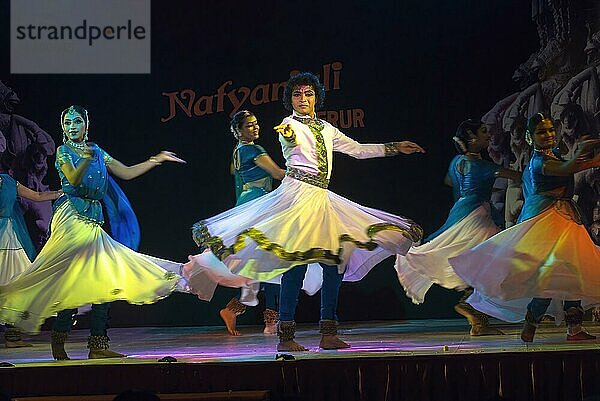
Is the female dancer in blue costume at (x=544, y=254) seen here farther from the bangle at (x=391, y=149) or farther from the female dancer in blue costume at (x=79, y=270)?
the female dancer in blue costume at (x=79, y=270)

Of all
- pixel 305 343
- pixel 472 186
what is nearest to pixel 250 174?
pixel 305 343

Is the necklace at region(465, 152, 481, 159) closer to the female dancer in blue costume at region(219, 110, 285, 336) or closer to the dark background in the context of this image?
the dark background

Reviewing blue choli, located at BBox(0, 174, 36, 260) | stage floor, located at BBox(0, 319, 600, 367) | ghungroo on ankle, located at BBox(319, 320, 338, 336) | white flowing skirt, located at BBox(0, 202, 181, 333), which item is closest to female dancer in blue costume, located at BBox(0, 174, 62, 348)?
blue choli, located at BBox(0, 174, 36, 260)

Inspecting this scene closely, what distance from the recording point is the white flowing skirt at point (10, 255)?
728 cm

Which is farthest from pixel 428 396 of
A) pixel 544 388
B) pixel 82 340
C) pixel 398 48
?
pixel 398 48

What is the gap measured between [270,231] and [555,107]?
340 centimetres

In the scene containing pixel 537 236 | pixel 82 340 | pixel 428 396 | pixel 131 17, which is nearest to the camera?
pixel 428 396

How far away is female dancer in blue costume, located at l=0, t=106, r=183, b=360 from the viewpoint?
5930 millimetres

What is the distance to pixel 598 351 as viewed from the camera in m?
5.79

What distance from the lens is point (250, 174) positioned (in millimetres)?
7230

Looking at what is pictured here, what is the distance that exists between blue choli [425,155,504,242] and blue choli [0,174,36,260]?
117 inches

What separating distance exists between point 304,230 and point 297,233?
5cm

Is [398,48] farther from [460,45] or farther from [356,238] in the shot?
[356,238]

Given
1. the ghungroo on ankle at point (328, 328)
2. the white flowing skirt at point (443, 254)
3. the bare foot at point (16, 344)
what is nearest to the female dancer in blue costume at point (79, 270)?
the ghungroo on ankle at point (328, 328)
